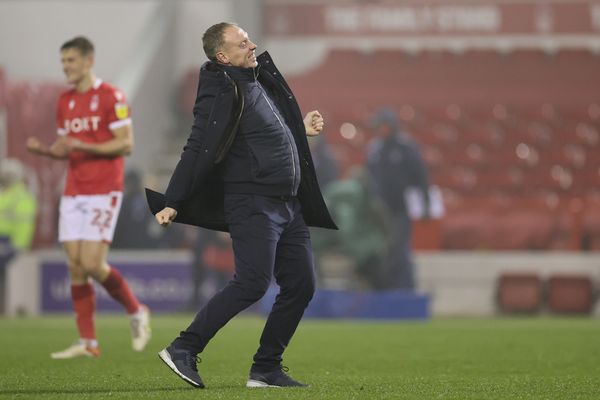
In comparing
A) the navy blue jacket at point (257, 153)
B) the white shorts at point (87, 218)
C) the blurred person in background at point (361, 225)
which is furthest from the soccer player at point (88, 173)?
the blurred person in background at point (361, 225)

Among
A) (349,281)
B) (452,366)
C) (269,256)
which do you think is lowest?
(349,281)

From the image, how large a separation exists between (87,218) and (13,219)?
7913 millimetres

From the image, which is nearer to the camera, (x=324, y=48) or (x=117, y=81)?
(x=117, y=81)

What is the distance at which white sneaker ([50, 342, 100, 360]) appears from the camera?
892cm

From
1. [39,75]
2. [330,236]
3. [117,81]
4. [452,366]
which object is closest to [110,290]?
[452,366]

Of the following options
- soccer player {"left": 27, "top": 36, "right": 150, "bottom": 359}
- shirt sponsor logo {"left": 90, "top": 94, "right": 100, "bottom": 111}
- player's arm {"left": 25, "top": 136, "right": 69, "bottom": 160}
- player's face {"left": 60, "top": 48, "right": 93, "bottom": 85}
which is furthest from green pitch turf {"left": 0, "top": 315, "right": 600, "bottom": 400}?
player's face {"left": 60, "top": 48, "right": 93, "bottom": 85}

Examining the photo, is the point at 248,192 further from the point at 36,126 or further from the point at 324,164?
the point at 36,126

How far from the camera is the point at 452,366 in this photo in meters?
8.34

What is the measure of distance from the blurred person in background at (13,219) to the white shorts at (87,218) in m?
7.73

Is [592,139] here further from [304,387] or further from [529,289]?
[304,387]

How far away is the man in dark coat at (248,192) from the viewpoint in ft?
20.9

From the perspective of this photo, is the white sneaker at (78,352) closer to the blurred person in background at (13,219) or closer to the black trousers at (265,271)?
the black trousers at (265,271)

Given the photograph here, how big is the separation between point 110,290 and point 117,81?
1239 cm

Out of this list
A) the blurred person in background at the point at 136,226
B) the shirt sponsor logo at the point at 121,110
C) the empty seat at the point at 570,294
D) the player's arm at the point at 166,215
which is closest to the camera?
the player's arm at the point at 166,215
